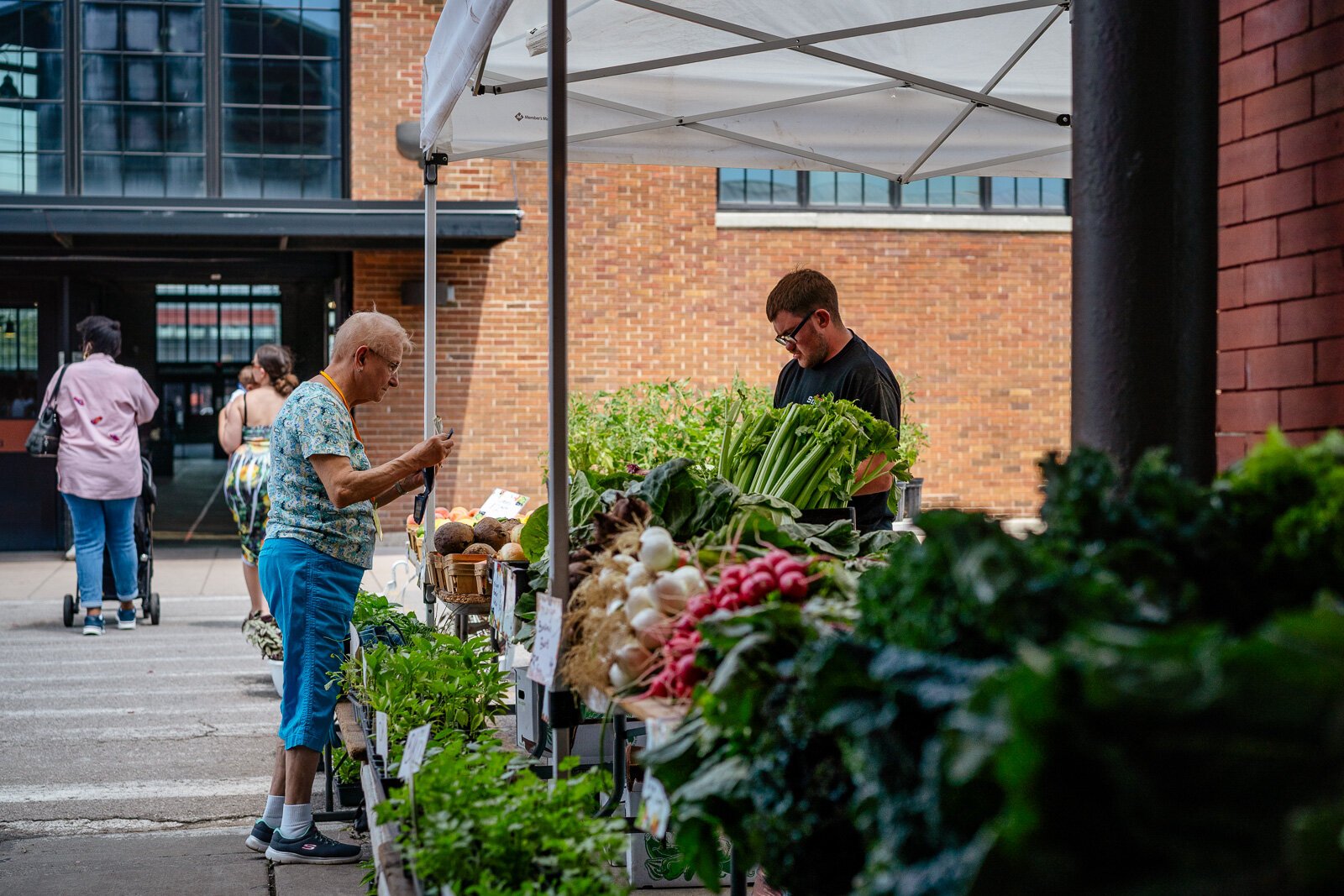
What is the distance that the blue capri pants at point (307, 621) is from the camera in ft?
13.7

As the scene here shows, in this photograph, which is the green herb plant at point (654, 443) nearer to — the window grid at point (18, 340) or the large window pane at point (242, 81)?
the large window pane at point (242, 81)

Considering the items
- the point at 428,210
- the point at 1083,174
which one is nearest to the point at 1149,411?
the point at 1083,174

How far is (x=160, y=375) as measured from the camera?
2278cm

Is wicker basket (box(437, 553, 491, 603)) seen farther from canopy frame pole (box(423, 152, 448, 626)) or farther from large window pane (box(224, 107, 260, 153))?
large window pane (box(224, 107, 260, 153))

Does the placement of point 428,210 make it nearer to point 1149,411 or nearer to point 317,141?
point 1149,411

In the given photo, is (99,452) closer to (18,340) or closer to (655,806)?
(18,340)

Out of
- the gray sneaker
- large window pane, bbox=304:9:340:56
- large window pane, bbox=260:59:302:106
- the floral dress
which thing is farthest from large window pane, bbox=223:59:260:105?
the gray sneaker

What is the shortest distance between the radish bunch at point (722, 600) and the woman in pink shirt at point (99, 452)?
7359 mm

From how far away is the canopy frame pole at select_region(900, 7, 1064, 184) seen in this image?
16.3ft

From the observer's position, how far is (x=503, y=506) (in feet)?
18.5

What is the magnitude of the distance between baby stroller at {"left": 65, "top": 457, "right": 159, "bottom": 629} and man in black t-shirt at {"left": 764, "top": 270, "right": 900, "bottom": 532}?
6.19 metres

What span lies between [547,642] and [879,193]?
12154 millimetres

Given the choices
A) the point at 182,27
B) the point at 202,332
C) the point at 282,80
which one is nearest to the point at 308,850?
the point at 282,80

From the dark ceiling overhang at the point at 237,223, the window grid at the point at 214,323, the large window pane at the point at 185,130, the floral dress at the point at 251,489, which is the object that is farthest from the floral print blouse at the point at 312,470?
the window grid at the point at 214,323
